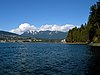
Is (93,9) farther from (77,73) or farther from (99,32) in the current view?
(77,73)

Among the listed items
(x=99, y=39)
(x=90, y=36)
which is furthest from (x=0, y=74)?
(x=90, y=36)

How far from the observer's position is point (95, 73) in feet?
124

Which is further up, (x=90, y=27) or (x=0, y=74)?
(x=90, y=27)

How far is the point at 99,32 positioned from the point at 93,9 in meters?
16.1

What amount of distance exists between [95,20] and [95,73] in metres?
118

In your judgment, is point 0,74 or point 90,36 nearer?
point 0,74

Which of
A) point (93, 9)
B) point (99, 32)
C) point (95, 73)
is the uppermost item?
point (93, 9)

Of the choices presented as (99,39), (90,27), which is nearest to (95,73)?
(99,39)

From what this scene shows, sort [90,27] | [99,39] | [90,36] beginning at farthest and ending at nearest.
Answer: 1. [90,36]
2. [90,27]
3. [99,39]

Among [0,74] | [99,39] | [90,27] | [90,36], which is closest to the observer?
[0,74]

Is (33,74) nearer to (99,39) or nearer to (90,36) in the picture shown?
(99,39)

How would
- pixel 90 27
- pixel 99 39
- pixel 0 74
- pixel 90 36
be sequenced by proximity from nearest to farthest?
pixel 0 74 → pixel 99 39 → pixel 90 27 → pixel 90 36

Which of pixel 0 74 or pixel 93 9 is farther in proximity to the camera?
pixel 93 9

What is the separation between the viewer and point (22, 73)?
38406 mm
